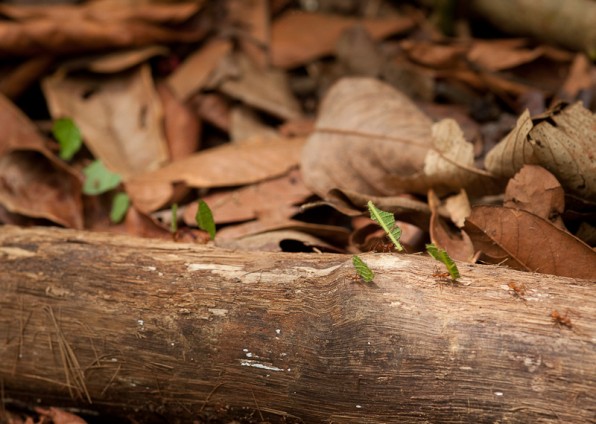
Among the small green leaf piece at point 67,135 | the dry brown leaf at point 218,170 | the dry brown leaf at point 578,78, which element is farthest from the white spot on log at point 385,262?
the small green leaf piece at point 67,135

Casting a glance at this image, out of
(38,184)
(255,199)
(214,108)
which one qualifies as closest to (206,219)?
(255,199)

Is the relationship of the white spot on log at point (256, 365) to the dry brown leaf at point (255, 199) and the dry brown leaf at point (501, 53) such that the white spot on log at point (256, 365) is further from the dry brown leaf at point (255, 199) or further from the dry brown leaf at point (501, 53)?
the dry brown leaf at point (501, 53)

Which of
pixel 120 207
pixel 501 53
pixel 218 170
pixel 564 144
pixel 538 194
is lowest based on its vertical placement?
pixel 120 207

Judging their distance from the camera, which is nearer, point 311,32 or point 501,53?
point 501,53

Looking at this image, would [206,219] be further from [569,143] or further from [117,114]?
[117,114]

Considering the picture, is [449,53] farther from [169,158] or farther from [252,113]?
[169,158]

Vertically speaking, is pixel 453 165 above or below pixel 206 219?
above

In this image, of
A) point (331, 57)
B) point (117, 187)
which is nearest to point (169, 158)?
point (117, 187)
